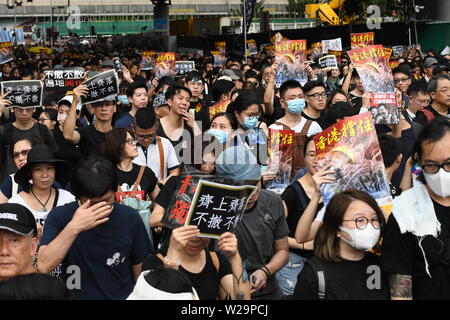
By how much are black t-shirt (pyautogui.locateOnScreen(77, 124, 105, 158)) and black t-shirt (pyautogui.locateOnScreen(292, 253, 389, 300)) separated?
4.05m

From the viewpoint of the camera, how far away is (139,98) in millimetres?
8609

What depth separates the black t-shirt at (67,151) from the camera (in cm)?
729

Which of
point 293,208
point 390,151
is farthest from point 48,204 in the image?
point 390,151

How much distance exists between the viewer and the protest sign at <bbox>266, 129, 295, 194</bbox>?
6.03 m

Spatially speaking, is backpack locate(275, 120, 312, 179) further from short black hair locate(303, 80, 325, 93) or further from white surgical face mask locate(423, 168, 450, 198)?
white surgical face mask locate(423, 168, 450, 198)

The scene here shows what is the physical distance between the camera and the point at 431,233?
11.3 ft

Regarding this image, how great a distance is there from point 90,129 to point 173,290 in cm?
472

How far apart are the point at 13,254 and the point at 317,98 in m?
5.22

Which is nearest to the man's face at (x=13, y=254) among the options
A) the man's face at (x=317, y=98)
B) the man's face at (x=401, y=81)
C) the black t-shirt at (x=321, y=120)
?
the black t-shirt at (x=321, y=120)

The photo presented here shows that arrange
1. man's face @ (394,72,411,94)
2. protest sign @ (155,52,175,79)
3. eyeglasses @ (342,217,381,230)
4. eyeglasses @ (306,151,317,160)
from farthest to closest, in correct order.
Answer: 1. protest sign @ (155,52,175,79)
2. man's face @ (394,72,411,94)
3. eyeglasses @ (306,151,317,160)
4. eyeglasses @ (342,217,381,230)

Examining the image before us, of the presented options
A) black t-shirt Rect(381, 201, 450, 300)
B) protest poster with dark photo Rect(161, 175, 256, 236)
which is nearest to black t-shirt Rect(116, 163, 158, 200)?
protest poster with dark photo Rect(161, 175, 256, 236)

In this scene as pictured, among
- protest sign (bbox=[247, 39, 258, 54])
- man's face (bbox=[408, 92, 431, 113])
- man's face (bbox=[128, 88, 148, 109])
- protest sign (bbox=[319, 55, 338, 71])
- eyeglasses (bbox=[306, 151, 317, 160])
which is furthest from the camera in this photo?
protest sign (bbox=[247, 39, 258, 54])

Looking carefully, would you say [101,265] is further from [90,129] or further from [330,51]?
[330,51]

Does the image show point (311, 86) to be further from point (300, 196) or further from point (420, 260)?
point (420, 260)
